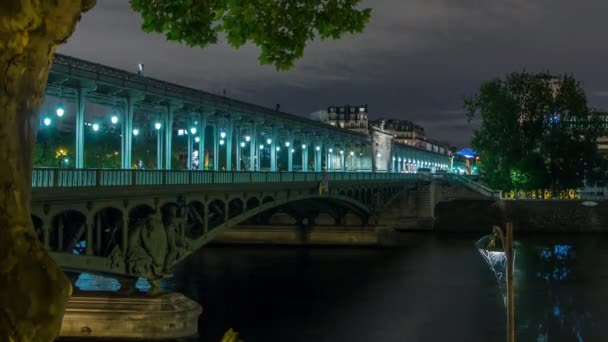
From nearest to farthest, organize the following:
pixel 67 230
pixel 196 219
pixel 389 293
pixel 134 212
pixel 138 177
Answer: pixel 67 230
pixel 138 177
pixel 134 212
pixel 196 219
pixel 389 293

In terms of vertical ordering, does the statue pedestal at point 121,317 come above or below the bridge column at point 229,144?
below

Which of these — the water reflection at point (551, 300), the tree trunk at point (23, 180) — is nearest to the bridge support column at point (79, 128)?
the water reflection at point (551, 300)

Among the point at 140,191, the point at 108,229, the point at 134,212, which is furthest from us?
the point at 134,212

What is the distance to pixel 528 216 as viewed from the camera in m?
81.1

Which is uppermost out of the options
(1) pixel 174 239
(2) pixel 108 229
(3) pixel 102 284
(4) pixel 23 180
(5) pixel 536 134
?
(5) pixel 536 134

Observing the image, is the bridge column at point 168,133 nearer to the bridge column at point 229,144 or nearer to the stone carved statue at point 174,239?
the stone carved statue at point 174,239

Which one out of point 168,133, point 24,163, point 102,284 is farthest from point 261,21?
point 102,284

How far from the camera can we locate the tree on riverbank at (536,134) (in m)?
87.5

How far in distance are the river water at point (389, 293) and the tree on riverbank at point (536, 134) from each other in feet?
87.4

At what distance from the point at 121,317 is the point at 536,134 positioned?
75.1m

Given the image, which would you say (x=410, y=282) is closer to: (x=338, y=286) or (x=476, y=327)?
(x=338, y=286)

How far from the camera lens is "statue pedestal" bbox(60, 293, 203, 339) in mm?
25531

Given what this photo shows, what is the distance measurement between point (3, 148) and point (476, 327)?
29439 mm

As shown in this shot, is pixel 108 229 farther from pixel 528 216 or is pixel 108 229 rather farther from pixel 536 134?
pixel 536 134
